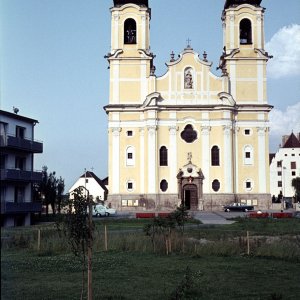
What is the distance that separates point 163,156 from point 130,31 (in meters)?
15.1

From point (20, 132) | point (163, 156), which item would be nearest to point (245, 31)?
point (163, 156)

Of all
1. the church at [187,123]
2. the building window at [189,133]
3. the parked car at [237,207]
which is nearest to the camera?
the parked car at [237,207]

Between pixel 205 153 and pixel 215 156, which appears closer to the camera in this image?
pixel 205 153

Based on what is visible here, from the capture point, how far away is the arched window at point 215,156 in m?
62.6

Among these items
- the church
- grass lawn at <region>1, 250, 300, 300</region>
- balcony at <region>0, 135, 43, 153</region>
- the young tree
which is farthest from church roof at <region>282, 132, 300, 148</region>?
the young tree

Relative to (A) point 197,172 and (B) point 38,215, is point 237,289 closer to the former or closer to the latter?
(B) point 38,215

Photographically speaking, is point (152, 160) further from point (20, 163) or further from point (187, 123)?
point (20, 163)

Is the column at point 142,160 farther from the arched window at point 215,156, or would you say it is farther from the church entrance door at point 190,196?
the arched window at point 215,156

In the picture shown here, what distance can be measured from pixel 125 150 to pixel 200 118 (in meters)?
9.21

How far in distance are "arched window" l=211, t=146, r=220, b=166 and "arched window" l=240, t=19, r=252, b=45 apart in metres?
12.9

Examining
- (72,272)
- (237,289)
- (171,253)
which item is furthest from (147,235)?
(237,289)

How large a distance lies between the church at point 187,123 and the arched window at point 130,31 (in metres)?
0.12

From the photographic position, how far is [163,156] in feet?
206

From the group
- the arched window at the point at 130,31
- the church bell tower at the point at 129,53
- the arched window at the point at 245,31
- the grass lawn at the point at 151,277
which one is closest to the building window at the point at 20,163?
the church bell tower at the point at 129,53
